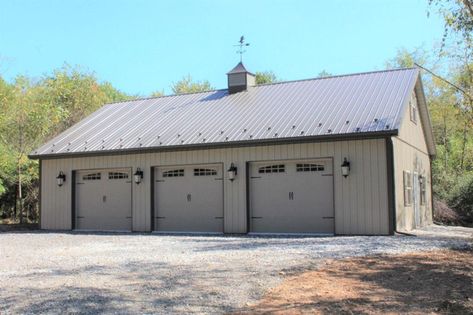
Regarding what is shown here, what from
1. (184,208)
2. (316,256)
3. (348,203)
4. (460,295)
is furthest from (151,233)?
(460,295)

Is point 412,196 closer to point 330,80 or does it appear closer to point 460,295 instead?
point 330,80

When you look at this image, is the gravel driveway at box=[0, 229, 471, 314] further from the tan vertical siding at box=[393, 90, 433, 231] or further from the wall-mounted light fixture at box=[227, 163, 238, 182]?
the wall-mounted light fixture at box=[227, 163, 238, 182]

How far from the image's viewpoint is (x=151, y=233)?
15.6m

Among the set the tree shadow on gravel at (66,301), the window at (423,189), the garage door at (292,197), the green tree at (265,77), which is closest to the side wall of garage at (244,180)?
the garage door at (292,197)

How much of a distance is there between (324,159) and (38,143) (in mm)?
12907

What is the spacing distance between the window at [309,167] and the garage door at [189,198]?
91.0 inches

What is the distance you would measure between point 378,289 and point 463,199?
18.9 metres

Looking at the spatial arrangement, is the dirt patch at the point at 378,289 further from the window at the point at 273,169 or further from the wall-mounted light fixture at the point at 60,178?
the wall-mounted light fixture at the point at 60,178

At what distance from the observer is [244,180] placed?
48.2ft

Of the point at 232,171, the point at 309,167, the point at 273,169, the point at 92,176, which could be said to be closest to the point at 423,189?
the point at 309,167

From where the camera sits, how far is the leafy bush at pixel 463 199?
75.7 feet

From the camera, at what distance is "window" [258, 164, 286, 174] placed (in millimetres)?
14487

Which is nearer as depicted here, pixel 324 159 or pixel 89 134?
pixel 324 159

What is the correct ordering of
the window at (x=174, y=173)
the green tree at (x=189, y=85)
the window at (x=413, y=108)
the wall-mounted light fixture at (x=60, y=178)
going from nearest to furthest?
the window at (x=174, y=173) → the window at (x=413, y=108) → the wall-mounted light fixture at (x=60, y=178) → the green tree at (x=189, y=85)
